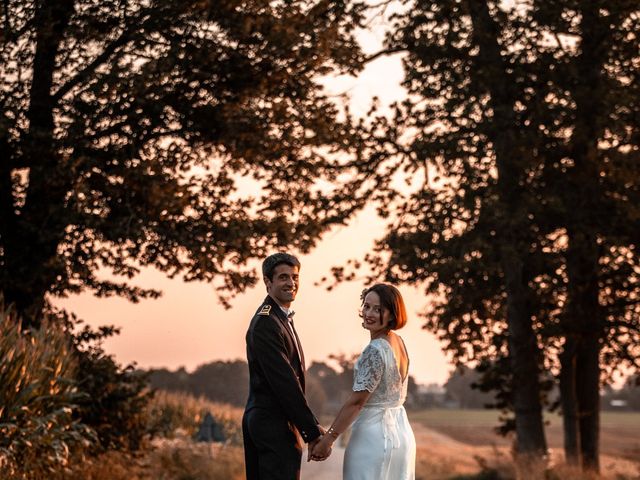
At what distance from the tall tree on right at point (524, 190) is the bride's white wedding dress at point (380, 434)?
481 inches

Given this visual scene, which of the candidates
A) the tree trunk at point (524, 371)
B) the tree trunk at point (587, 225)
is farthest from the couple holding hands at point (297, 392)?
the tree trunk at point (524, 371)

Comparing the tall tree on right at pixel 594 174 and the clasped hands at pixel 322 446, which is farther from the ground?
the tall tree on right at pixel 594 174

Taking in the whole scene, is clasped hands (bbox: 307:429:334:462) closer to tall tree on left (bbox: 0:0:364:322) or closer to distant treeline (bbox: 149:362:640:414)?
tall tree on left (bbox: 0:0:364:322)

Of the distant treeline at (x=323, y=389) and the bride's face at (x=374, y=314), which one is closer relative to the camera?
the bride's face at (x=374, y=314)

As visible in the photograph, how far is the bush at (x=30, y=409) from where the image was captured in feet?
44.1

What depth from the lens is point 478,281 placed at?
22.7m

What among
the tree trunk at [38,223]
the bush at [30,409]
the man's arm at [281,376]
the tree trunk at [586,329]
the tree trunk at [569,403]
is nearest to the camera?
the man's arm at [281,376]

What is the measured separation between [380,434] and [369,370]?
528 mm

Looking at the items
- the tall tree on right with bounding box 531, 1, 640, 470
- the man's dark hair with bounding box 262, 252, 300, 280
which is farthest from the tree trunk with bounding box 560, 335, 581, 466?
the man's dark hair with bounding box 262, 252, 300, 280

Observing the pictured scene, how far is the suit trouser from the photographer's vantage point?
314 inches

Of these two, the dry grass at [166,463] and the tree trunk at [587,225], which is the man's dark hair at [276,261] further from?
the tree trunk at [587,225]

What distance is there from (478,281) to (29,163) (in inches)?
358

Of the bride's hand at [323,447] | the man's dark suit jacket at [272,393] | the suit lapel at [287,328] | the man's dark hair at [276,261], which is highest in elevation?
the man's dark hair at [276,261]

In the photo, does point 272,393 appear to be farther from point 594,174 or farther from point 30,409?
point 594,174
